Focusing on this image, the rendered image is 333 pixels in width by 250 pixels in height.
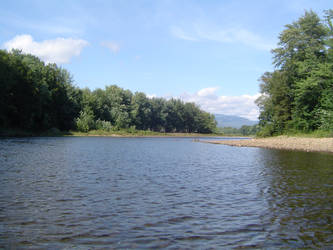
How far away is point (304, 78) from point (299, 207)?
51904 millimetres

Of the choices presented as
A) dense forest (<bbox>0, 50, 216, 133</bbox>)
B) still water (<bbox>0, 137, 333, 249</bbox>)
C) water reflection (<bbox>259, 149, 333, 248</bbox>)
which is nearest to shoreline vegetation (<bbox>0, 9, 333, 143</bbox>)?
dense forest (<bbox>0, 50, 216, 133</bbox>)

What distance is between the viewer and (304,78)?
56781 mm

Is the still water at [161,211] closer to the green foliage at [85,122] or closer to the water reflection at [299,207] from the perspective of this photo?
the water reflection at [299,207]

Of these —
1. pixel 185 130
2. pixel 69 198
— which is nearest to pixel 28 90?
pixel 69 198

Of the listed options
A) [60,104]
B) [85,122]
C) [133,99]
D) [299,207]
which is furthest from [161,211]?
[133,99]

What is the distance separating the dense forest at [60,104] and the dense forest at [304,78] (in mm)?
59056

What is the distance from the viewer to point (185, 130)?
175 m

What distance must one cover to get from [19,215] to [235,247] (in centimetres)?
659

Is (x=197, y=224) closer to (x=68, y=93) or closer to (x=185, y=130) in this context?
(x=68, y=93)

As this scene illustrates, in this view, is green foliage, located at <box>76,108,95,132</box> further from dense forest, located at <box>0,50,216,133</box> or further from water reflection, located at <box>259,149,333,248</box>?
water reflection, located at <box>259,149,333,248</box>

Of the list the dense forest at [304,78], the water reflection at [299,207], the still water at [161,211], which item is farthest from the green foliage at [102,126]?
the water reflection at [299,207]

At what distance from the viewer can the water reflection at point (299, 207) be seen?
7961 mm

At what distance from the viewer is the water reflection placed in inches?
313

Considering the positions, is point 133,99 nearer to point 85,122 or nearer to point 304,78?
point 85,122
